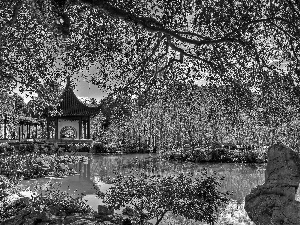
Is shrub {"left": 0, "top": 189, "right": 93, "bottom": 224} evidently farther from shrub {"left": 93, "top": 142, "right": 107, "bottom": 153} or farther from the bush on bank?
shrub {"left": 93, "top": 142, "right": 107, "bottom": 153}

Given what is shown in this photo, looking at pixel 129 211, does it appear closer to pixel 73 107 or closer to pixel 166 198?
pixel 166 198

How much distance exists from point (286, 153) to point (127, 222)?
283 cm

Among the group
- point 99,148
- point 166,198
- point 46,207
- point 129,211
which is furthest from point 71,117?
point 166,198

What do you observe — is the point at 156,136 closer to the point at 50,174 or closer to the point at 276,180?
the point at 50,174

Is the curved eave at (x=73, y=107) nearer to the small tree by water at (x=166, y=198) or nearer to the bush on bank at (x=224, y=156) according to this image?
the bush on bank at (x=224, y=156)

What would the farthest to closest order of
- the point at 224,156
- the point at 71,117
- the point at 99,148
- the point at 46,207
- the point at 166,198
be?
the point at 71,117
the point at 99,148
the point at 224,156
the point at 46,207
the point at 166,198

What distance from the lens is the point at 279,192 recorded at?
5070 millimetres

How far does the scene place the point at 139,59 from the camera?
5340 millimetres

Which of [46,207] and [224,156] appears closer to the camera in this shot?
[46,207]

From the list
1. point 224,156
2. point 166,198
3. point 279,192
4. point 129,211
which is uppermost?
point 279,192

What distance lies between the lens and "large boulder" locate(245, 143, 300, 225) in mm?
4928

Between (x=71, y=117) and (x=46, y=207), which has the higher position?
(x=71, y=117)

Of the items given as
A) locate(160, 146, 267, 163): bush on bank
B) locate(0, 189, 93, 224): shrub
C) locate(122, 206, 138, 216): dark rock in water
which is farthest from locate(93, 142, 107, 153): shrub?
locate(122, 206, 138, 216): dark rock in water

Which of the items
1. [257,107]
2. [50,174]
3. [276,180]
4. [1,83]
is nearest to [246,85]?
[257,107]
